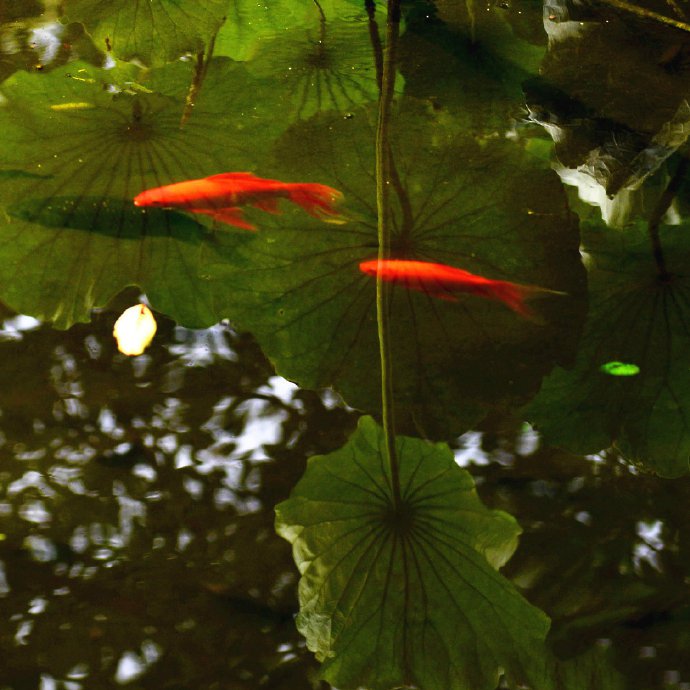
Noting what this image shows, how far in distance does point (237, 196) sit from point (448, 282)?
1.33 feet

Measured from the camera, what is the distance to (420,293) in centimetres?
134

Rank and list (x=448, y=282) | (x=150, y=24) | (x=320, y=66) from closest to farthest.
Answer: (x=448, y=282)
(x=320, y=66)
(x=150, y=24)

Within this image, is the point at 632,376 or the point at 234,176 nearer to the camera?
the point at 632,376

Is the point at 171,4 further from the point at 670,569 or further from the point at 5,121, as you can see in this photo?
the point at 670,569

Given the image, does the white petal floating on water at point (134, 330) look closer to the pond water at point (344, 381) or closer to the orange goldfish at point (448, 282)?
the pond water at point (344, 381)

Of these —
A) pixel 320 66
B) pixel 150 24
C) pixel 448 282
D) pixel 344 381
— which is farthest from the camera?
pixel 150 24

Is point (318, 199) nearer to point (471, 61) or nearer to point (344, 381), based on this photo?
point (344, 381)

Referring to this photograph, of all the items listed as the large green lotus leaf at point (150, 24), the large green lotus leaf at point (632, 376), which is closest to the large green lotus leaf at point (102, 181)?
the large green lotus leaf at point (150, 24)

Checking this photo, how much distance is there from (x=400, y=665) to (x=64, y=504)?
450 mm

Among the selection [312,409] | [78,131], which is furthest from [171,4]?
[312,409]

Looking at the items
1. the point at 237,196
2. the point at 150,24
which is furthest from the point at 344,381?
the point at 150,24

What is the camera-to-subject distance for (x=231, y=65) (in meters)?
1.99

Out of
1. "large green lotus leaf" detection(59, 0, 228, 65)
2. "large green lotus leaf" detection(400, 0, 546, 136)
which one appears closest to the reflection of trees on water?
"large green lotus leaf" detection(400, 0, 546, 136)

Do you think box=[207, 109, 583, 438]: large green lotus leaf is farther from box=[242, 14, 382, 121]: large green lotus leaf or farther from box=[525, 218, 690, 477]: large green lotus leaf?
box=[242, 14, 382, 121]: large green lotus leaf
